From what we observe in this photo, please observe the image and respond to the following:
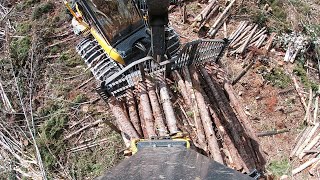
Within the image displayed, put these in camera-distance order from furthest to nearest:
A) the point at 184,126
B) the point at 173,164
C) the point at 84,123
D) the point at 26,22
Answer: the point at 26,22
the point at 84,123
the point at 184,126
the point at 173,164

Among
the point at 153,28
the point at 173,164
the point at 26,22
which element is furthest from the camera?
the point at 26,22

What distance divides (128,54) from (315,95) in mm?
3720

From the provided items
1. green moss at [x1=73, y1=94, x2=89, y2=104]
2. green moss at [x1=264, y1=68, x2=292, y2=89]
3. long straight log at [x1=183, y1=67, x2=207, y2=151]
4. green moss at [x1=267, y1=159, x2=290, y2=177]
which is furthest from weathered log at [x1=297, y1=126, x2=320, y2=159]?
green moss at [x1=73, y1=94, x2=89, y2=104]

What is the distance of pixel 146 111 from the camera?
541 centimetres

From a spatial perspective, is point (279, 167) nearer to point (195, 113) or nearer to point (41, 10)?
point (195, 113)

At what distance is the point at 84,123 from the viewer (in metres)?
6.55

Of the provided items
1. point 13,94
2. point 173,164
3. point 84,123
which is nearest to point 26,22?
point 13,94

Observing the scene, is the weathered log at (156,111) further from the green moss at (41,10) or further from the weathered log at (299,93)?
the green moss at (41,10)

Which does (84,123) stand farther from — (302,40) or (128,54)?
(302,40)

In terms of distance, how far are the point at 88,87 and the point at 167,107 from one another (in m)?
2.37

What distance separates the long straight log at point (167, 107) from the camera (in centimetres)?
507

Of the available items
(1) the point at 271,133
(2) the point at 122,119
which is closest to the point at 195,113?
(2) the point at 122,119

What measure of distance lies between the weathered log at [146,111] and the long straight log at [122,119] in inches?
8.0

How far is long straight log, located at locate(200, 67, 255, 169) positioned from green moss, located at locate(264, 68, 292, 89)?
173 cm
